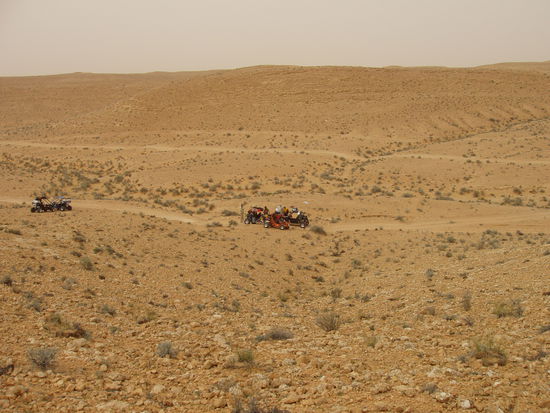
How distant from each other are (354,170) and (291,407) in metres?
36.4

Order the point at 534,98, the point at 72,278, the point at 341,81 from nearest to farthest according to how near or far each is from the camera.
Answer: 1. the point at 72,278
2. the point at 534,98
3. the point at 341,81

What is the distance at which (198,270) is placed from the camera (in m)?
14.1

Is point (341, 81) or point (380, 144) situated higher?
point (341, 81)

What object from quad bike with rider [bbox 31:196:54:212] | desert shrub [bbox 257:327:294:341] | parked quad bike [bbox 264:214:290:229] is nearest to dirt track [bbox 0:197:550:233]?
parked quad bike [bbox 264:214:290:229]

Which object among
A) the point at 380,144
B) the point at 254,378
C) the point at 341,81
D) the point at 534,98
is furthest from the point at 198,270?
the point at 534,98

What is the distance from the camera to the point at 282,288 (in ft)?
46.0

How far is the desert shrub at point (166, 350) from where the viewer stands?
25.3 ft

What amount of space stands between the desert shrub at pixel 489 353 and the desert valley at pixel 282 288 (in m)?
0.03

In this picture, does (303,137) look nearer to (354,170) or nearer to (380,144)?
(380,144)

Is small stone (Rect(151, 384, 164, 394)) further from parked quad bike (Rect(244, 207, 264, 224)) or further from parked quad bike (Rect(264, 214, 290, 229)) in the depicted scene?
parked quad bike (Rect(244, 207, 264, 224))

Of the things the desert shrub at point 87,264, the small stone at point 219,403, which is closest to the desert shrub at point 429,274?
the small stone at point 219,403

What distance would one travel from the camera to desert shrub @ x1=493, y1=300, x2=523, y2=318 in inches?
343

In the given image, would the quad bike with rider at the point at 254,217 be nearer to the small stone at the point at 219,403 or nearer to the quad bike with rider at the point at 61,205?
the quad bike with rider at the point at 61,205

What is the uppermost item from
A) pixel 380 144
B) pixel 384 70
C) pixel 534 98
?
pixel 384 70
